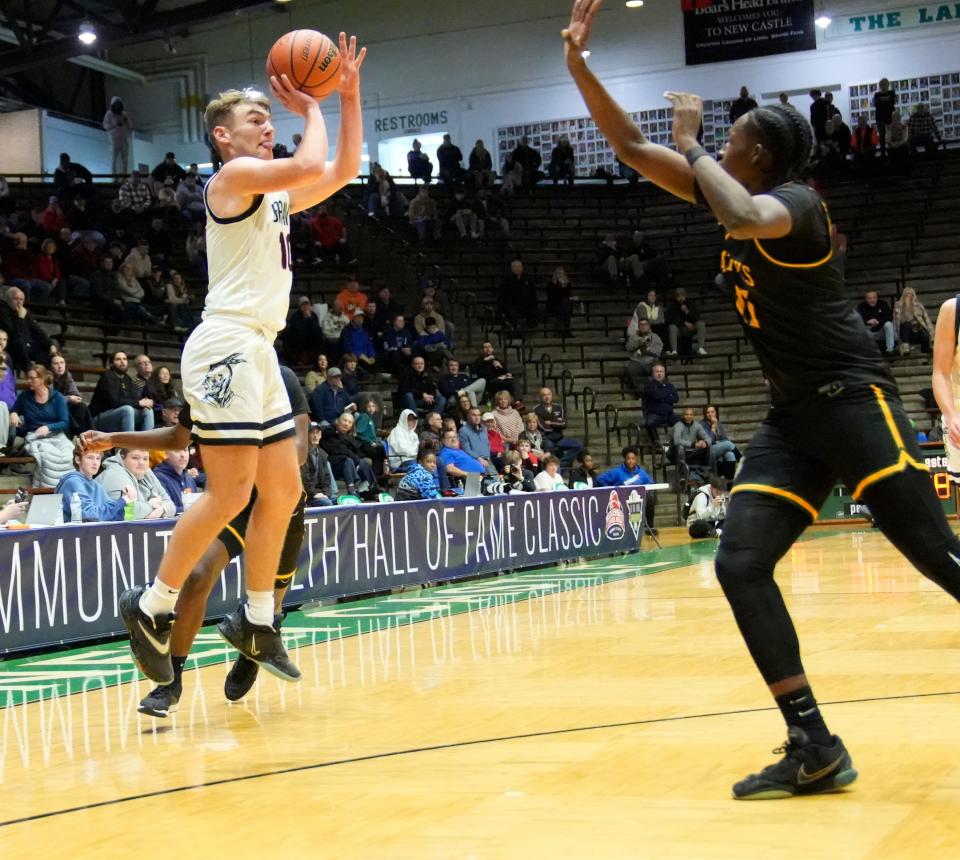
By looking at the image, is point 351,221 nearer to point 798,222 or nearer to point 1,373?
point 1,373

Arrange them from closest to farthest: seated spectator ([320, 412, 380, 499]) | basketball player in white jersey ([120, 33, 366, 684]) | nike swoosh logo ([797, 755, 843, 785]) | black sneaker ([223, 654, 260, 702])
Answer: nike swoosh logo ([797, 755, 843, 785]) → basketball player in white jersey ([120, 33, 366, 684]) → black sneaker ([223, 654, 260, 702]) → seated spectator ([320, 412, 380, 499])

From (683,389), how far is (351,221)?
291 inches

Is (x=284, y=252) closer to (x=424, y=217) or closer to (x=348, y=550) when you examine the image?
(x=348, y=550)

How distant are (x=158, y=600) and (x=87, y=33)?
17628 mm

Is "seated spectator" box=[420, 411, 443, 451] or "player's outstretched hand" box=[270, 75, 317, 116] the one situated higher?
"player's outstretched hand" box=[270, 75, 317, 116]

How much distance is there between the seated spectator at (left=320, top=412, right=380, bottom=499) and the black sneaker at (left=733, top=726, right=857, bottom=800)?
10472mm

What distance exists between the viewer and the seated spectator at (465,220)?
2377cm

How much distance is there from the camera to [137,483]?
30.7ft

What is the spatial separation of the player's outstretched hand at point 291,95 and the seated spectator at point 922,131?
2098 cm

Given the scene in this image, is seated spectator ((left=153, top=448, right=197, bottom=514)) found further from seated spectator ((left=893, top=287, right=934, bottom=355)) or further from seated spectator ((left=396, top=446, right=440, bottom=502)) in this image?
seated spectator ((left=893, top=287, right=934, bottom=355))

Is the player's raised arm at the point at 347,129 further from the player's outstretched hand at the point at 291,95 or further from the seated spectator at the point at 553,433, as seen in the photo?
the seated spectator at the point at 553,433

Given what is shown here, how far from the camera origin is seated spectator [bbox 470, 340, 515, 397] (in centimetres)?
1875

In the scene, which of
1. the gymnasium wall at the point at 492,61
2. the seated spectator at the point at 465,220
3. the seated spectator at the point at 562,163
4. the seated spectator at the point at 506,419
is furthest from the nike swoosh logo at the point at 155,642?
the gymnasium wall at the point at 492,61

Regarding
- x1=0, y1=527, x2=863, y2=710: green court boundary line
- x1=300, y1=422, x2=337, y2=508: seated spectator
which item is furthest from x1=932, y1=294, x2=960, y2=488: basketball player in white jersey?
x1=300, y1=422, x2=337, y2=508: seated spectator
